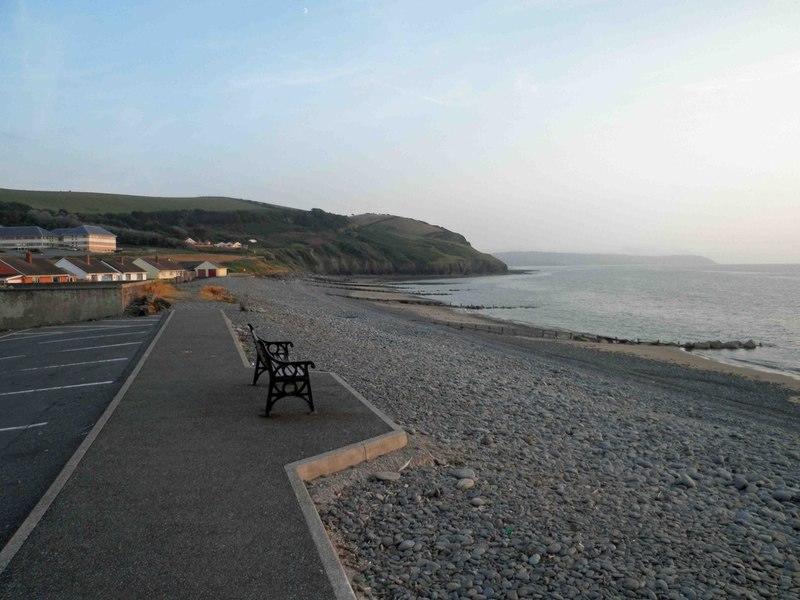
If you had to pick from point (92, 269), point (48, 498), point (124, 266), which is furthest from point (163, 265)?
point (48, 498)

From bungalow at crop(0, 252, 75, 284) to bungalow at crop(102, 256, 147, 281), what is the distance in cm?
787

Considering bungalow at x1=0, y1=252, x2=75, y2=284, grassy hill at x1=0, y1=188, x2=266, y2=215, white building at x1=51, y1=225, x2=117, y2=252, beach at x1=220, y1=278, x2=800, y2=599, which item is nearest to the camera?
beach at x1=220, y1=278, x2=800, y2=599

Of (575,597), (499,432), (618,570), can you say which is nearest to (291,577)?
(575,597)

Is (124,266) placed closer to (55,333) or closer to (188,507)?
(55,333)

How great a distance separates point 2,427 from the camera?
26.0 ft

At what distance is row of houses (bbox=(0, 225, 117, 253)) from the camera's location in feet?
237

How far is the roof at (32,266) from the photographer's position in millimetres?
40719

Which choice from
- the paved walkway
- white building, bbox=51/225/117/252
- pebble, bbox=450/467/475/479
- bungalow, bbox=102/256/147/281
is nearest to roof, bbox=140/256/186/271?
bungalow, bbox=102/256/147/281

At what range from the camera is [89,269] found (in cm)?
5056

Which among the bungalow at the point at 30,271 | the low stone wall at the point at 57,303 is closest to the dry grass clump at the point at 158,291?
the low stone wall at the point at 57,303

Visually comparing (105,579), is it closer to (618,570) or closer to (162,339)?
(618,570)

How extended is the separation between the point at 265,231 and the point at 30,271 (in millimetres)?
100393

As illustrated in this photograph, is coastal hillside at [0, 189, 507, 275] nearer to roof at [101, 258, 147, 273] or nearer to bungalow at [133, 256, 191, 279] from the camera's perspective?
bungalow at [133, 256, 191, 279]

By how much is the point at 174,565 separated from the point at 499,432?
5.39 m
